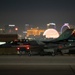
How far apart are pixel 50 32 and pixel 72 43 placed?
16028 cm

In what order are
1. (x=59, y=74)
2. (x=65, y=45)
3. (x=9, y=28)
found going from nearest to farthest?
(x=59, y=74)
(x=65, y=45)
(x=9, y=28)

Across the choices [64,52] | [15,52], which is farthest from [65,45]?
[15,52]

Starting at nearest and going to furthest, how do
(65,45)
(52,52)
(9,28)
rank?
1. (52,52)
2. (65,45)
3. (9,28)

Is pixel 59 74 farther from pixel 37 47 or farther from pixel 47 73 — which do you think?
pixel 37 47

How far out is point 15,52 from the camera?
35.3 m

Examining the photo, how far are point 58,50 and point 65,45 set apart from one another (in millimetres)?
1207

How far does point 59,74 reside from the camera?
48.1 feet

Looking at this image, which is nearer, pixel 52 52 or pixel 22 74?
pixel 22 74

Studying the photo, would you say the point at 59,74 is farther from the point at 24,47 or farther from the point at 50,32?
the point at 50,32

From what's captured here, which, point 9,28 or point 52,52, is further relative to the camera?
point 9,28

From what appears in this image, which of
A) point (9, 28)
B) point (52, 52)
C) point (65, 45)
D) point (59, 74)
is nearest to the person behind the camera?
point (59, 74)

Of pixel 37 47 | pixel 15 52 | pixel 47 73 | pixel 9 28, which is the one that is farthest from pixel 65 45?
pixel 9 28

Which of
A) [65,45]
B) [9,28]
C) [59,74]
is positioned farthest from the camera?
[9,28]

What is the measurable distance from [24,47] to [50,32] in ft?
533
